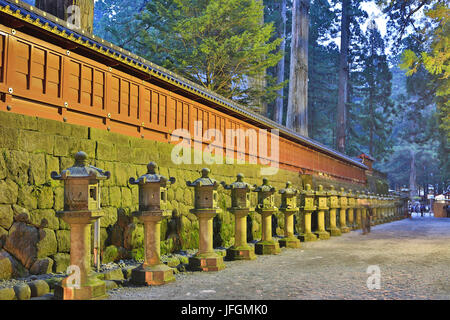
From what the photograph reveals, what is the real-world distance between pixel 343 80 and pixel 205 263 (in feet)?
116

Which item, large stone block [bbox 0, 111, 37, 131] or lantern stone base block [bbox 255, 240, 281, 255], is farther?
lantern stone base block [bbox 255, 240, 281, 255]

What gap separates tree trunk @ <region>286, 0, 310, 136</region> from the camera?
89.4ft

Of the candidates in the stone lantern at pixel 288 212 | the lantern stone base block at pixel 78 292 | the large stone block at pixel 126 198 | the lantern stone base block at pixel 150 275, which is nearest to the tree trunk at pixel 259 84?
the stone lantern at pixel 288 212

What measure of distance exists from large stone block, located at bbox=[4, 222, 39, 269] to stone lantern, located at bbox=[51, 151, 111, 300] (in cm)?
111

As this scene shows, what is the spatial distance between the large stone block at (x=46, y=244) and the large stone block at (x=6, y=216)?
58 cm

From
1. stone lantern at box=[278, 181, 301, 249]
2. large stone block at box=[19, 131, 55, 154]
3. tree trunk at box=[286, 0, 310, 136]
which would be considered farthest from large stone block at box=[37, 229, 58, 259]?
tree trunk at box=[286, 0, 310, 136]

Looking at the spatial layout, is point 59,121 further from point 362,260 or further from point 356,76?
point 356,76

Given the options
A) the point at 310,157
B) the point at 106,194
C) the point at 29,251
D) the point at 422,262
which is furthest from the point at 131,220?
the point at 310,157

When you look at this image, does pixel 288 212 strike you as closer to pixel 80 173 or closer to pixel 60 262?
pixel 60 262

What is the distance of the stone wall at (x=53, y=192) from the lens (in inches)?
248

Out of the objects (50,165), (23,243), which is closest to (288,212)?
(50,165)

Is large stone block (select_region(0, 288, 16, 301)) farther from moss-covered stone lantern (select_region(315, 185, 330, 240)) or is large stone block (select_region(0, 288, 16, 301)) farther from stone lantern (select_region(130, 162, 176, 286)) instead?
moss-covered stone lantern (select_region(315, 185, 330, 240))

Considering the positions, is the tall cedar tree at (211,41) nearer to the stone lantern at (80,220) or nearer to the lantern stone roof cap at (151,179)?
the lantern stone roof cap at (151,179)
